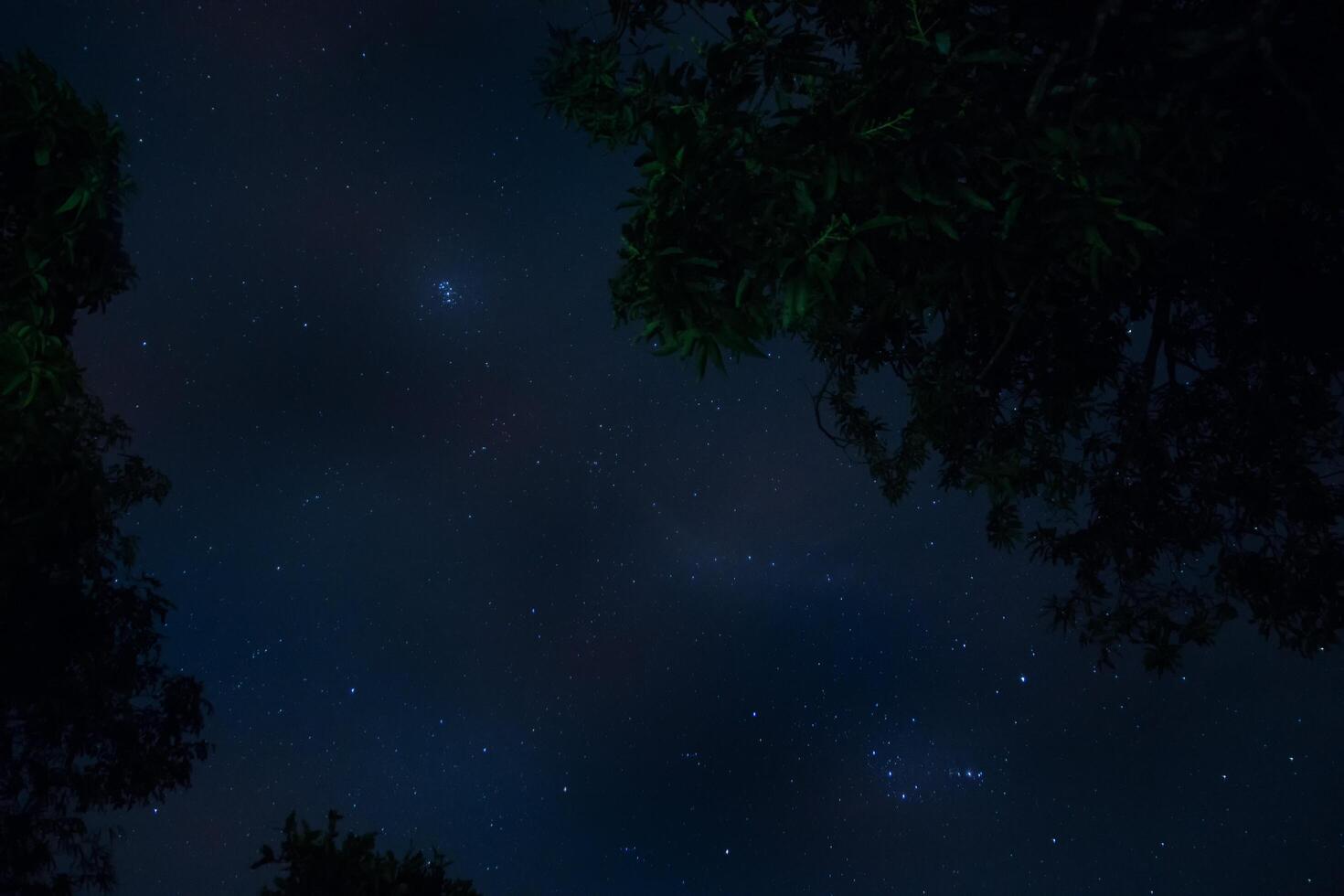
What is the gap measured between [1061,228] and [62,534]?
6.82 meters

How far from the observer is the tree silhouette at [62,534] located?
14.4 ft

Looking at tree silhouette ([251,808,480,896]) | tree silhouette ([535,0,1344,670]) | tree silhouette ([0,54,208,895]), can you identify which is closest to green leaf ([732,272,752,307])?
tree silhouette ([535,0,1344,670])

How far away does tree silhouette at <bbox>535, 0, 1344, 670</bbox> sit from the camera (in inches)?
146

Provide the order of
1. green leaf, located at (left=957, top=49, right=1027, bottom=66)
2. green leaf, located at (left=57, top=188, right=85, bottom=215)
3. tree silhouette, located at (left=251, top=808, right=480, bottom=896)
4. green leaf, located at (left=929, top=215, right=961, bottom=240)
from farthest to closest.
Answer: tree silhouette, located at (left=251, top=808, right=480, bottom=896) → green leaf, located at (left=57, top=188, right=85, bottom=215) → green leaf, located at (left=957, top=49, right=1027, bottom=66) → green leaf, located at (left=929, top=215, right=961, bottom=240)

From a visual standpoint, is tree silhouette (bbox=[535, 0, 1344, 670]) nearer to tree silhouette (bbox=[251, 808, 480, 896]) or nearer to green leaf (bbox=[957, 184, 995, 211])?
green leaf (bbox=[957, 184, 995, 211])

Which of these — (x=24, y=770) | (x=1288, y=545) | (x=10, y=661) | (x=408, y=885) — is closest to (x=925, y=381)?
(x=1288, y=545)

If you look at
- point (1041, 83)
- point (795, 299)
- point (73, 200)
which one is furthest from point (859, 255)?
point (73, 200)

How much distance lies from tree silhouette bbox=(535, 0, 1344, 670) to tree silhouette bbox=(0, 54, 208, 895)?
2608 mm

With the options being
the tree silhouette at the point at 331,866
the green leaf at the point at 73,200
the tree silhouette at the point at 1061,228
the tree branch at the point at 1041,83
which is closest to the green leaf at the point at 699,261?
the tree silhouette at the point at 1061,228

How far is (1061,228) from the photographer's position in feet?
12.6

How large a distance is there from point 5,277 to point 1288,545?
848cm

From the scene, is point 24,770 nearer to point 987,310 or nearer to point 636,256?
point 636,256

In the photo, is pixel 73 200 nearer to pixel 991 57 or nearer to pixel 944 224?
pixel 944 224

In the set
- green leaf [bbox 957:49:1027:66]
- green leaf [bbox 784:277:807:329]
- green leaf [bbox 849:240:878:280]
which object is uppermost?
green leaf [bbox 957:49:1027:66]
